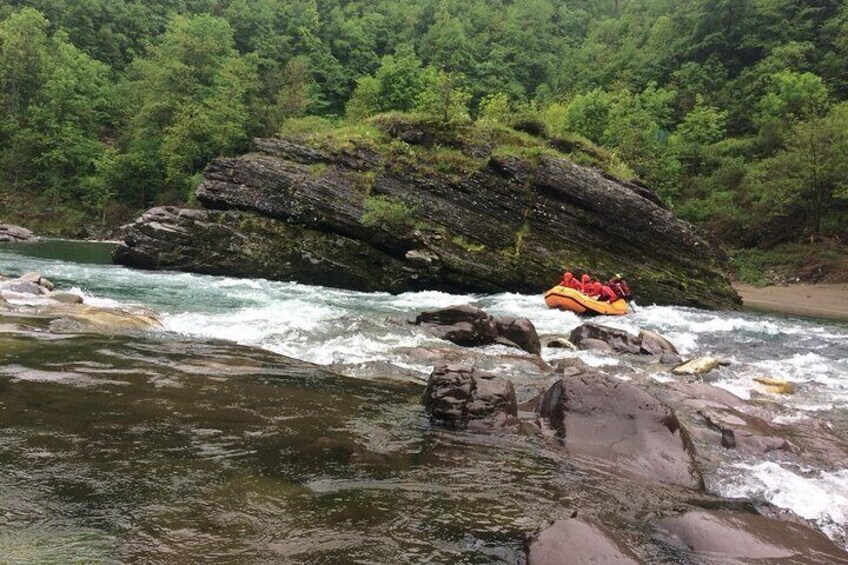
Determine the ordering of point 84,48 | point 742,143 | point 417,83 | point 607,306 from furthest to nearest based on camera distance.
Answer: point 84,48, point 742,143, point 417,83, point 607,306

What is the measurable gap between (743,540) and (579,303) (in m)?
15.7

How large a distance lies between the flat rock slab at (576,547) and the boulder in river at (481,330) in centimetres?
826

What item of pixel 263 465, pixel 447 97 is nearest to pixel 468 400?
pixel 263 465

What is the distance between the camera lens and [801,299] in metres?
28.7

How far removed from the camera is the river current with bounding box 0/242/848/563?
12.0ft

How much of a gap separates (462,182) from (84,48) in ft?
219

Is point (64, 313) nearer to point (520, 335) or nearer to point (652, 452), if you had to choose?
point (520, 335)

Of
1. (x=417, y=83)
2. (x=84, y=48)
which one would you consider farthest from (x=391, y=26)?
(x=417, y=83)

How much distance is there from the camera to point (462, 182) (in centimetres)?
2503

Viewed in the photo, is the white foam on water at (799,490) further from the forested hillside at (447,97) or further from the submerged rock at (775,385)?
the forested hillside at (447,97)

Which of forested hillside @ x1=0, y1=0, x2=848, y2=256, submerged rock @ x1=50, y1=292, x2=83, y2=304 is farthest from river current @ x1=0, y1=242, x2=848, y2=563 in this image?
forested hillside @ x1=0, y1=0, x2=848, y2=256

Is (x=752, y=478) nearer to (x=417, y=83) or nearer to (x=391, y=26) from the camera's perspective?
(x=417, y=83)

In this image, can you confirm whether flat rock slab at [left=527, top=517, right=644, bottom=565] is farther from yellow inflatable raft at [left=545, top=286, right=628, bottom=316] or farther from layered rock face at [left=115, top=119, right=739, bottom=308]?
layered rock face at [left=115, top=119, right=739, bottom=308]

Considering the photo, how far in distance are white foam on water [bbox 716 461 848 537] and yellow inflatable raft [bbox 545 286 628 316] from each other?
1346 cm
